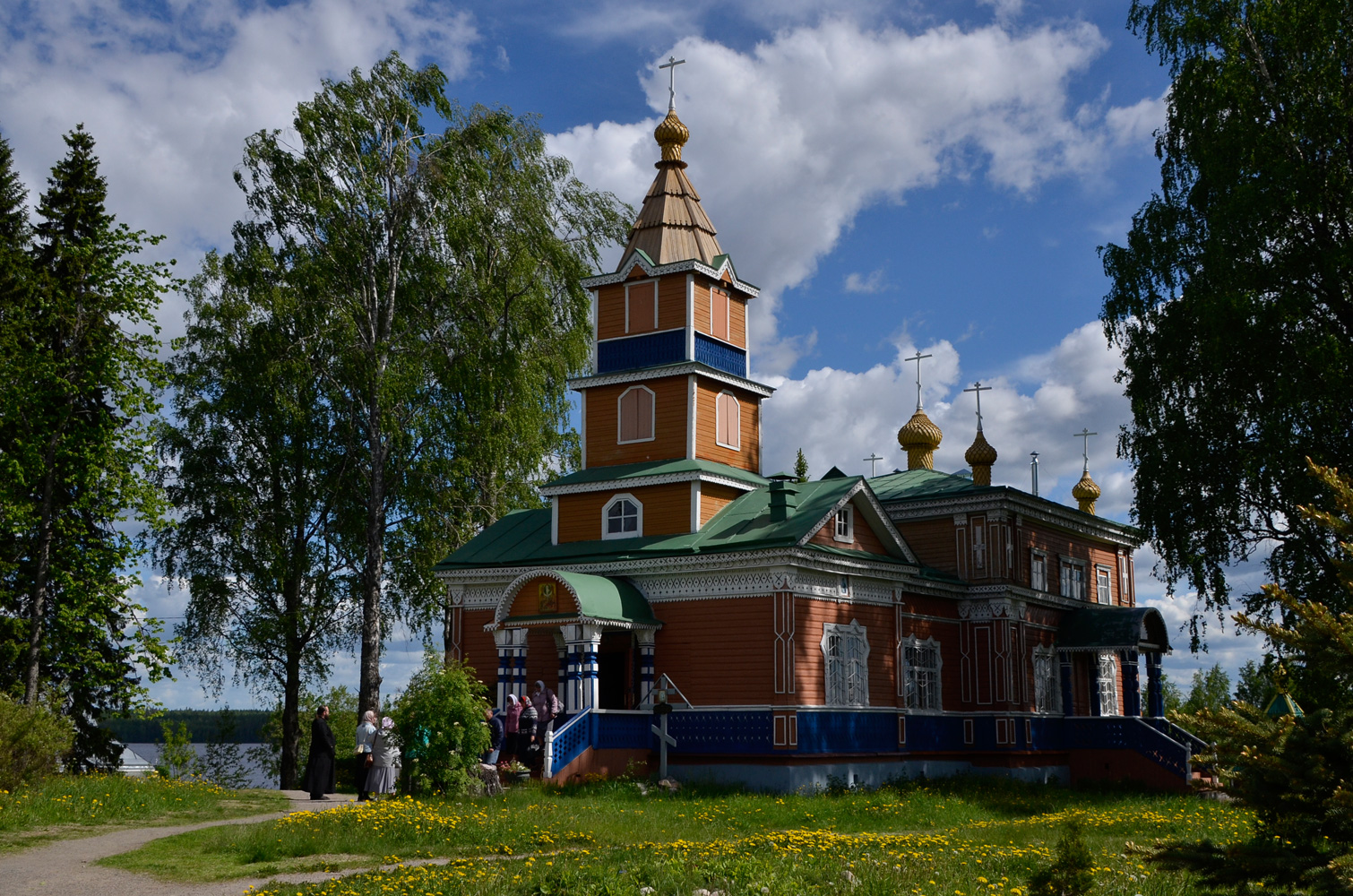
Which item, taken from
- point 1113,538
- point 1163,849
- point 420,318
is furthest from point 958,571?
point 1163,849

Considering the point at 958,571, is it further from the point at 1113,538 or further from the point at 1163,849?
the point at 1163,849

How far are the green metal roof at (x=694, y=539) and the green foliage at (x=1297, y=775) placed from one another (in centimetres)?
1520

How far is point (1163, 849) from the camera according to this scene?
6973 millimetres

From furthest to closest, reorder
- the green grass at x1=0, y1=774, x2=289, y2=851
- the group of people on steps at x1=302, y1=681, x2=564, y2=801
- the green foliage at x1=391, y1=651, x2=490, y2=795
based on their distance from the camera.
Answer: the group of people on steps at x1=302, y1=681, x2=564, y2=801, the green foliage at x1=391, y1=651, x2=490, y2=795, the green grass at x1=0, y1=774, x2=289, y2=851

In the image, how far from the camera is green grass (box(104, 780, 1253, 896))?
10.7 metres

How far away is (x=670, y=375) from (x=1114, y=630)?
12.2 meters

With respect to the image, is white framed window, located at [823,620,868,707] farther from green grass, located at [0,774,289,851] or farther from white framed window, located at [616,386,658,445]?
Result: green grass, located at [0,774,289,851]

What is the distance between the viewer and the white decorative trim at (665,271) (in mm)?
25484

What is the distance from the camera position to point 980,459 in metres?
31.3

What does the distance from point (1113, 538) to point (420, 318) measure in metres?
18.6

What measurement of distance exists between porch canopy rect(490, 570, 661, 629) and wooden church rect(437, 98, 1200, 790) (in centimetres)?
5

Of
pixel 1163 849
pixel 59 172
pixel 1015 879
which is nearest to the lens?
pixel 1163 849

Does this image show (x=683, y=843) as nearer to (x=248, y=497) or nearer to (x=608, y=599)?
(x=608, y=599)

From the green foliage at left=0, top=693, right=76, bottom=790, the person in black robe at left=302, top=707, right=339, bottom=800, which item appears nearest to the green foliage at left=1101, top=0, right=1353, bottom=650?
the person in black robe at left=302, top=707, right=339, bottom=800
